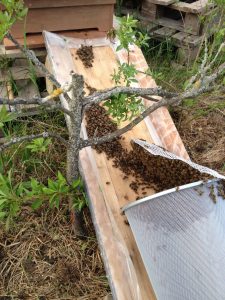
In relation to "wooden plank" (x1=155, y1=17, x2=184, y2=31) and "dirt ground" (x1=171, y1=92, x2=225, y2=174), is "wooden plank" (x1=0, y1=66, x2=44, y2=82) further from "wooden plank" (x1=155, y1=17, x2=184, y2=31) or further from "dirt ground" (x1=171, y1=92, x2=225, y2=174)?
"wooden plank" (x1=155, y1=17, x2=184, y2=31)

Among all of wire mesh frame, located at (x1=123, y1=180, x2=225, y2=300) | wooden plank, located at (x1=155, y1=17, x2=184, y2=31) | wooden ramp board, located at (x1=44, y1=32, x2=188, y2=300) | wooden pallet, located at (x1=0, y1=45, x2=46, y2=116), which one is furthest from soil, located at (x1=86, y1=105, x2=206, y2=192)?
wooden plank, located at (x1=155, y1=17, x2=184, y2=31)

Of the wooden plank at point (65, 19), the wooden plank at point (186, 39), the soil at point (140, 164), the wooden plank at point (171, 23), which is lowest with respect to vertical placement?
the soil at point (140, 164)

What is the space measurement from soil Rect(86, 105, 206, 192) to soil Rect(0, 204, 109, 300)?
1.43ft

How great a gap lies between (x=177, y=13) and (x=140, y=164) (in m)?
2.23

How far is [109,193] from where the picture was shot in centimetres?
223

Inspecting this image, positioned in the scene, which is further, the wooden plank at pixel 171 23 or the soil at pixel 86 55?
the wooden plank at pixel 171 23

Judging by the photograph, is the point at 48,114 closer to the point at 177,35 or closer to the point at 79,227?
the point at 79,227

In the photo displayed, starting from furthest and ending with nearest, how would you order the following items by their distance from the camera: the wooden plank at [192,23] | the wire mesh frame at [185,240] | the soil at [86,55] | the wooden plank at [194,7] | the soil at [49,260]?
the wooden plank at [192,23] → the wooden plank at [194,7] → the soil at [86,55] → the soil at [49,260] → the wire mesh frame at [185,240]

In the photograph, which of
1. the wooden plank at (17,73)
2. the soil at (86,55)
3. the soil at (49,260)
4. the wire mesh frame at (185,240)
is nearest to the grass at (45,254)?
the soil at (49,260)

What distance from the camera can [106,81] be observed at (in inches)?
112

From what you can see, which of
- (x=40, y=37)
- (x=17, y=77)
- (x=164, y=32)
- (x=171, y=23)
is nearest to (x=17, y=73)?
(x=17, y=77)

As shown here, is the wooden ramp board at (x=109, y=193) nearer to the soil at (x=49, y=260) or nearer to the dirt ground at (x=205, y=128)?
the soil at (x=49, y=260)

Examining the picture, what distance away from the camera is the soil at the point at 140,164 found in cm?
209

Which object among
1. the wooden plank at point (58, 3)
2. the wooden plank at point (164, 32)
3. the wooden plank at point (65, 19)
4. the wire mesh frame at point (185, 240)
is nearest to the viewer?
the wire mesh frame at point (185, 240)
